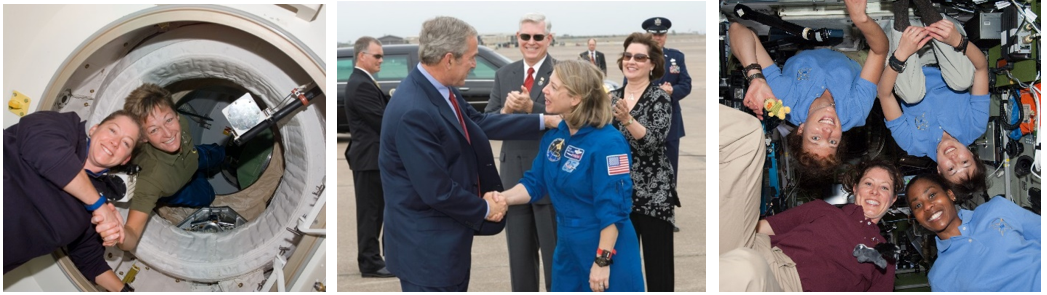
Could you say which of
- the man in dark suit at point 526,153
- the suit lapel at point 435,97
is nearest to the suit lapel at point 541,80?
the man in dark suit at point 526,153

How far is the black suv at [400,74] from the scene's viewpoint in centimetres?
308

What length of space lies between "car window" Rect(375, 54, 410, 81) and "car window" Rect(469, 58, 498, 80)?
9.1 inches

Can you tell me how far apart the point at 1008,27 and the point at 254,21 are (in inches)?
108

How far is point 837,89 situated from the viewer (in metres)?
3.51

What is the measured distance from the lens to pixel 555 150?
3066mm

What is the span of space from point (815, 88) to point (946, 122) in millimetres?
536

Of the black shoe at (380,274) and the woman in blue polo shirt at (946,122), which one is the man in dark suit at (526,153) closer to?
the black shoe at (380,274)

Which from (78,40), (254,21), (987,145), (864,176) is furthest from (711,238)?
(78,40)

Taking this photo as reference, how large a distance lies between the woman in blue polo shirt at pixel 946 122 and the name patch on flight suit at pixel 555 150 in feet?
4.47

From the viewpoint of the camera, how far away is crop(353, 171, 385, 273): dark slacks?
3242 mm

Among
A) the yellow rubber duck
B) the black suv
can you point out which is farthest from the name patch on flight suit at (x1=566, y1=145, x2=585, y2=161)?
the yellow rubber duck

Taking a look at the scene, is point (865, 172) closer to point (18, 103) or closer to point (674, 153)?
point (674, 153)

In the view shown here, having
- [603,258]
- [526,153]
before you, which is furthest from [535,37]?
[603,258]

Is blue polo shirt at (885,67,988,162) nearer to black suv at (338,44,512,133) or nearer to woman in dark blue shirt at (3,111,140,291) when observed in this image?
black suv at (338,44,512,133)
